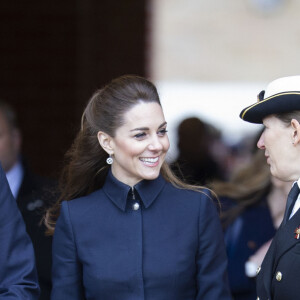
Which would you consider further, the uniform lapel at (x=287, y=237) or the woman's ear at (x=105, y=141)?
the woman's ear at (x=105, y=141)

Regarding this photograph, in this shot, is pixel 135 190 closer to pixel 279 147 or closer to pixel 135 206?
pixel 135 206

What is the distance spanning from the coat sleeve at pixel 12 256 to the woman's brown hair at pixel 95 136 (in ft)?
1.82

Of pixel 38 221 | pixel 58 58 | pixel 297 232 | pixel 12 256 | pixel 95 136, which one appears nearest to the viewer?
pixel 297 232

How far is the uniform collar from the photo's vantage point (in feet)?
9.98

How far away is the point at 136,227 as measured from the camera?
9.83ft

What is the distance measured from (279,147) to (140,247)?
74 cm

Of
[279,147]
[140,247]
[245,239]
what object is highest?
[279,147]

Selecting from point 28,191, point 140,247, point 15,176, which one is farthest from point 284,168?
point 15,176

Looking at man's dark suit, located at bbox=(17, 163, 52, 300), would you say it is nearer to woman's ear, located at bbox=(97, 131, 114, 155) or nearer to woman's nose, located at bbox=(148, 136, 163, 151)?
woman's ear, located at bbox=(97, 131, 114, 155)

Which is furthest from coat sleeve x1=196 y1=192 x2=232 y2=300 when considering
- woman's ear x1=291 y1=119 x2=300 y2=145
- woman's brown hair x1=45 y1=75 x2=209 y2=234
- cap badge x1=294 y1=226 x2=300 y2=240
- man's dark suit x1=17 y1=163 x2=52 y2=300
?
man's dark suit x1=17 y1=163 x2=52 y2=300

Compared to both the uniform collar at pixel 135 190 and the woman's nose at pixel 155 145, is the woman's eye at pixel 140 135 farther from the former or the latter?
the uniform collar at pixel 135 190

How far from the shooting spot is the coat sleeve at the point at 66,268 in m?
2.97

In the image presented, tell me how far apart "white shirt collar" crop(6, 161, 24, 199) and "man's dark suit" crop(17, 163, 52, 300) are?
0.11 metres

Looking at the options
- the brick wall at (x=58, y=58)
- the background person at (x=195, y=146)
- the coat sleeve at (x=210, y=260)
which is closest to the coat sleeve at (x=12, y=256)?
the coat sleeve at (x=210, y=260)
